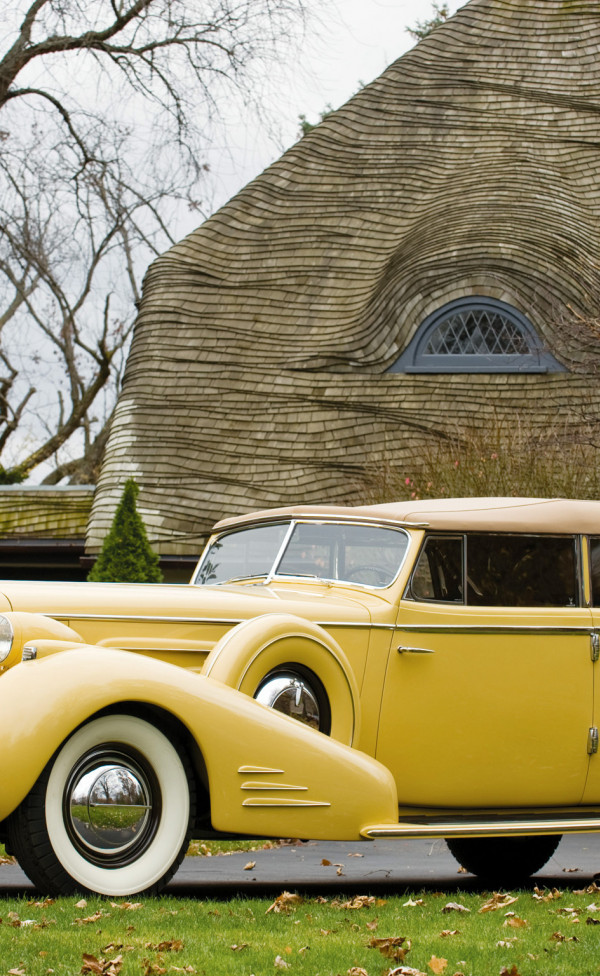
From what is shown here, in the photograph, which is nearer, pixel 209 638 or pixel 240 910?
pixel 240 910

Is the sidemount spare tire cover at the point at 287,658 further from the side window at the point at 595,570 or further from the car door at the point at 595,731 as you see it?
the side window at the point at 595,570

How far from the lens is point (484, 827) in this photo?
555 centimetres

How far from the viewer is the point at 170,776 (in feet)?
16.3

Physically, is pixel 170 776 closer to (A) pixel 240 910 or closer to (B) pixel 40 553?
(A) pixel 240 910

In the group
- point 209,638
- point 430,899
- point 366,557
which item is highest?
point 366,557

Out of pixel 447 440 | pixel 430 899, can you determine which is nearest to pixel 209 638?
pixel 430 899

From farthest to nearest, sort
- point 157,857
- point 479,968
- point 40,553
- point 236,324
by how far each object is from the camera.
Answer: point 40,553, point 236,324, point 157,857, point 479,968

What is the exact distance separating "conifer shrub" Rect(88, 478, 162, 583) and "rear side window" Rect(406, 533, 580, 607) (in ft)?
31.0

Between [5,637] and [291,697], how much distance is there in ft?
4.33

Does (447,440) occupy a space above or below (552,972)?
above

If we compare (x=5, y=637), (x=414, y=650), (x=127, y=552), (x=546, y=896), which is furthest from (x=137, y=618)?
(x=127, y=552)

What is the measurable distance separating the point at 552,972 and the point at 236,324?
1442cm

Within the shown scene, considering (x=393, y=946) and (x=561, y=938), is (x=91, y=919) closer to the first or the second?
(x=393, y=946)

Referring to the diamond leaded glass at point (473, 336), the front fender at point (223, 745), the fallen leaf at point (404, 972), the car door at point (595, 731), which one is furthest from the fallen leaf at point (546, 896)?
the diamond leaded glass at point (473, 336)
